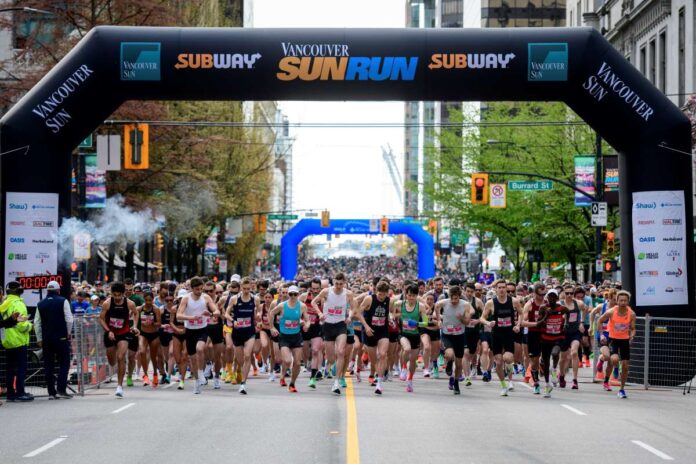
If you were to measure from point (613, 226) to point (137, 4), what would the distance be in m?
20.7

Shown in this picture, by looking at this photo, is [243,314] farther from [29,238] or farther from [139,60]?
[139,60]

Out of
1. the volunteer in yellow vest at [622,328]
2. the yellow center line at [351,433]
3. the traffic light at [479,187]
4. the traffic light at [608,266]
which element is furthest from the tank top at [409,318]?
the traffic light at [479,187]

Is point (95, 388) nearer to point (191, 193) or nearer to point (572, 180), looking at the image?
point (191, 193)

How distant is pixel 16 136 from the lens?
840 inches

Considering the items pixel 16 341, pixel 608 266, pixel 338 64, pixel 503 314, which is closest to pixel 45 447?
pixel 16 341

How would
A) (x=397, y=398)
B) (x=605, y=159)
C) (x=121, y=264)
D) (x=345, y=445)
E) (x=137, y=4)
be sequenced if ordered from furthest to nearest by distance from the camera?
(x=121, y=264) < (x=137, y=4) < (x=605, y=159) < (x=397, y=398) < (x=345, y=445)

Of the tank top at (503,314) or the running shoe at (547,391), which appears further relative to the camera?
the tank top at (503,314)

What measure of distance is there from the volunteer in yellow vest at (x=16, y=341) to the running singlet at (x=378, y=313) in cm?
569

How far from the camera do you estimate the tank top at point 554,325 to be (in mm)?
19766

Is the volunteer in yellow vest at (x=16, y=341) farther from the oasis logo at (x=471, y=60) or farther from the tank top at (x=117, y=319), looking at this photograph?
the oasis logo at (x=471, y=60)

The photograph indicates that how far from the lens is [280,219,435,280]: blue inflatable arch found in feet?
226

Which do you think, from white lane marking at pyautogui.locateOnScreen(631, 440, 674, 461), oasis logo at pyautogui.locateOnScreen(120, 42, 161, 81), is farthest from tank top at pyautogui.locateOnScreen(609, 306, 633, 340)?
oasis logo at pyautogui.locateOnScreen(120, 42, 161, 81)

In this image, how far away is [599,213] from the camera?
35375mm

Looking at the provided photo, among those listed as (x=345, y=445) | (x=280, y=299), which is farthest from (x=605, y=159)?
(x=345, y=445)
